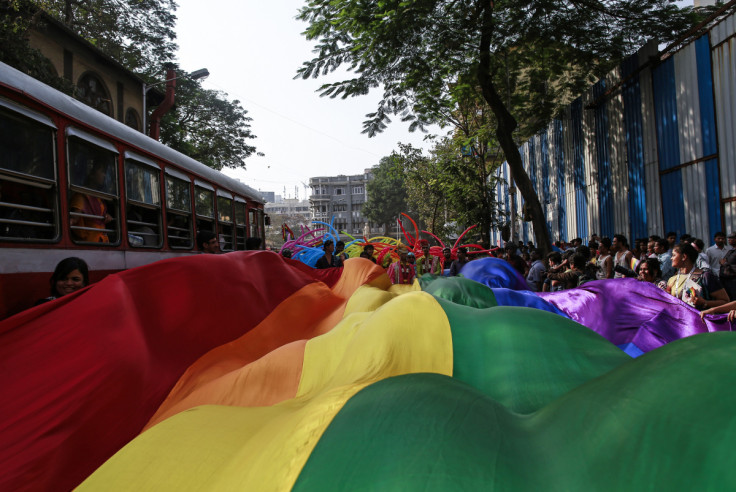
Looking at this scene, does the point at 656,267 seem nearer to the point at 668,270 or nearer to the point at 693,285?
the point at 693,285

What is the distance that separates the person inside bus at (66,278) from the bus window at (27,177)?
0.96 m

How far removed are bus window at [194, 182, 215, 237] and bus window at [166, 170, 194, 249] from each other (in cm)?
31

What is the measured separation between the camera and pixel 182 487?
166cm

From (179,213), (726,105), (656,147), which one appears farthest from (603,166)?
(179,213)

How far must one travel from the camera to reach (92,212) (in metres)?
5.36

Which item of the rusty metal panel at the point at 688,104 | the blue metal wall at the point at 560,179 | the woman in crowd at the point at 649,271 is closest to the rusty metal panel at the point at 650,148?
the rusty metal panel at the point at 688,104

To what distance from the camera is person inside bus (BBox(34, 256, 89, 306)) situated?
3561mm

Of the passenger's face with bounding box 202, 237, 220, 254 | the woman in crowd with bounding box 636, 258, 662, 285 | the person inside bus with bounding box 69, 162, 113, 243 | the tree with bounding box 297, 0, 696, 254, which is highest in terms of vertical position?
the tree with bounding box 297, 0, 696, 254

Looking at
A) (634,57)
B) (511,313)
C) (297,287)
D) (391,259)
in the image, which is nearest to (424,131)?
(391,259)

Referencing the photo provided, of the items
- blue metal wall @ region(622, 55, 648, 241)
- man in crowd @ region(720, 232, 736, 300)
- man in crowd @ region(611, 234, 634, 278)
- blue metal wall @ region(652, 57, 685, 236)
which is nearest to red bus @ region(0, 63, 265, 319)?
man in crowd @ region(611, 234, 634, 278)

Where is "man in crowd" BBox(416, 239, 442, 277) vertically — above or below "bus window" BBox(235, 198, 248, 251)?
below

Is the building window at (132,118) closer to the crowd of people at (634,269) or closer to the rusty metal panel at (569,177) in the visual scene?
the crowd of people at (634,269)

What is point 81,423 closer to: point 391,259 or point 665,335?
point 665,335

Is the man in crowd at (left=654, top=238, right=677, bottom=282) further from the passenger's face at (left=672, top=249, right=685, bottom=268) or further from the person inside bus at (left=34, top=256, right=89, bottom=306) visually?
the person inside bus at (left=34, top=256, right=89, bottom=306)
